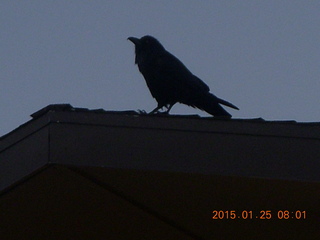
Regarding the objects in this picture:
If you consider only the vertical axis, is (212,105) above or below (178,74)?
below

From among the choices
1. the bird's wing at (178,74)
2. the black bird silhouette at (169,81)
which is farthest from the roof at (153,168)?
the bird's wing at (178,74)

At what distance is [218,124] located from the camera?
11.0 feet

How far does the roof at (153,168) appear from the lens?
3092 mm

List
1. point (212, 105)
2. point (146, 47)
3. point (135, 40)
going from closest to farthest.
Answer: point (212, 105) < point (146, 47) < point (135, 40)

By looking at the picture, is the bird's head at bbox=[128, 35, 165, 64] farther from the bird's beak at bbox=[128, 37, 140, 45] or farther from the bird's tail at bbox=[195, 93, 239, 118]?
the bird's tail at bbox=[195, 93, 239, 118]
